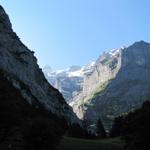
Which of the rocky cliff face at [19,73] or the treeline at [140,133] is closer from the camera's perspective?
the treeline at [140,133]

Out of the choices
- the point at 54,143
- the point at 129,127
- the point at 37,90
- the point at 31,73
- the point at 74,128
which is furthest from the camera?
the point at 31,73

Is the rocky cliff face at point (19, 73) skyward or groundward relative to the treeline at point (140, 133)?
skyward

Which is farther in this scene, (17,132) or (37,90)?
(37,90)

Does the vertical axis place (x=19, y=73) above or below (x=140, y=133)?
above

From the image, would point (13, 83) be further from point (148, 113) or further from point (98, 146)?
point (148, 113)

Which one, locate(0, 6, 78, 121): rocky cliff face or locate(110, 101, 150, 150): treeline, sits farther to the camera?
locate(0, 6, 78, 121): rocky cliff face

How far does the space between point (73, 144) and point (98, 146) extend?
19.2 feet

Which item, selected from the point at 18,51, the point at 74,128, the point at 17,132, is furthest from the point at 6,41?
the point at 17,132

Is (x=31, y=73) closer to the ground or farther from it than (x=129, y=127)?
farther from it

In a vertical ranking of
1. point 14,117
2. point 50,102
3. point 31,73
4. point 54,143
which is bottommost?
point 54,143

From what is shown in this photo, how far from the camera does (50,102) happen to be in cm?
19075

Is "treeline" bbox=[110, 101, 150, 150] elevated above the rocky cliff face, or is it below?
below

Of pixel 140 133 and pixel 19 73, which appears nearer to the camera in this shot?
pixel 140 133

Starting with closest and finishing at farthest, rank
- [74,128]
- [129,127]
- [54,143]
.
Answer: [54,143], [129,127], [74,128]
